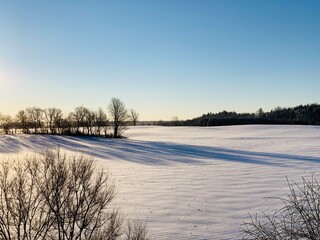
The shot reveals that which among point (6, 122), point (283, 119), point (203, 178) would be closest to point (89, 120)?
point (6, 122)

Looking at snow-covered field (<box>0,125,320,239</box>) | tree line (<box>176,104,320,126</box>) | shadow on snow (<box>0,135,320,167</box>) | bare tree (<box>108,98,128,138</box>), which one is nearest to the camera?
snow-covered field (<box>0,125,320,239</box>)

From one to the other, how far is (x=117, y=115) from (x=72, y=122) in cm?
1984

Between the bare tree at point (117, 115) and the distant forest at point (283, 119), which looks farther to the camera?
the distant forest at point (283, 119)

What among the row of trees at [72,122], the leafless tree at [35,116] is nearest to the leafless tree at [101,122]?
the row of trees at [72,122]

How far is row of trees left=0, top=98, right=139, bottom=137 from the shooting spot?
98.9 m

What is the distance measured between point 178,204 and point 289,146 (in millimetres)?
42362

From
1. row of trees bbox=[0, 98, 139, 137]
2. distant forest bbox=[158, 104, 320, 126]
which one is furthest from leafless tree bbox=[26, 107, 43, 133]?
distant forest bbox=[158, 104, 320, 126]

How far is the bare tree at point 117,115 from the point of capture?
320ft

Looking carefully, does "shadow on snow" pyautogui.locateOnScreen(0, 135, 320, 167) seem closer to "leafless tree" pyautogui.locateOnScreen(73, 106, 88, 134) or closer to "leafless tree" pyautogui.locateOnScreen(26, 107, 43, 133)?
"leafless tree" pyautogui.locateOnScreen(73, 106, 88, 134)

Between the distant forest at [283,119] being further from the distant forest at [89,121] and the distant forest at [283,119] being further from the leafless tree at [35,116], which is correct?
the leafless tree at [35,116]

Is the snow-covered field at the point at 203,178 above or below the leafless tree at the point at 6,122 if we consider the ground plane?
below

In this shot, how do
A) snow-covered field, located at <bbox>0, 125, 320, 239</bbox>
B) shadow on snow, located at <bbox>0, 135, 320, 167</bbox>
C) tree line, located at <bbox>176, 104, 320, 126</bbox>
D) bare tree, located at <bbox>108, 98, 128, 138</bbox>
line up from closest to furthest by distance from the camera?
snow-covered field, located at <bbox>0, 125, 320, 239</bbox> → shadow on snow, located at <bbox>0, 135, 320, 167</bbox> → bare tree, located at <bbox>108, 98, 128, 138</bbox> → tree line, located at <bbox>176, 104, 320, 126</bbox>

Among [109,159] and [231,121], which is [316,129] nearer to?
[231,121]

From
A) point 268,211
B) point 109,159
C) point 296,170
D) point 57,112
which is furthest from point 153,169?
point 57,112
